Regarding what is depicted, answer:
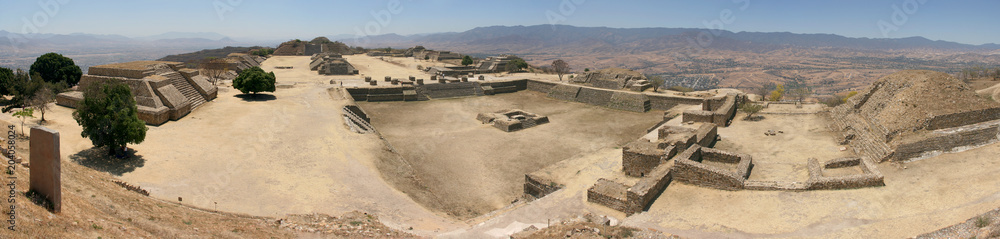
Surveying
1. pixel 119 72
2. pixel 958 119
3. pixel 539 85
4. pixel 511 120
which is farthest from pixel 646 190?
pixel 539 85

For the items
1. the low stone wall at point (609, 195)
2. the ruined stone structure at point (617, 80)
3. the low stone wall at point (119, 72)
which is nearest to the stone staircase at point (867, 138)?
the low stone wall at point (609, 195)

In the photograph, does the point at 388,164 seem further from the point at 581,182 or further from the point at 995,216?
the point at 995,216

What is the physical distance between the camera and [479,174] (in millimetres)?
17812

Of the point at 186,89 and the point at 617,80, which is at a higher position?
the point at 617,80

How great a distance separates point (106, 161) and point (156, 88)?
23.9 feet

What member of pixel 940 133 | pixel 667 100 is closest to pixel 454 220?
pixel 940 133

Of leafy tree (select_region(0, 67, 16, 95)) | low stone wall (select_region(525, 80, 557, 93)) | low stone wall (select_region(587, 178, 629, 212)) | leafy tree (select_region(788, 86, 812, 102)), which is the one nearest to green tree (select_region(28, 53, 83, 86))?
leafy tree (select_region(0, 67, 16, 95))

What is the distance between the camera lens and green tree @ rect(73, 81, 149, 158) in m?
12.3

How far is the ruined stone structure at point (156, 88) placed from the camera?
17.6m

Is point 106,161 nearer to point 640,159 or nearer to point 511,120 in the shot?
point 640,159

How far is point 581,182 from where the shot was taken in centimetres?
1461

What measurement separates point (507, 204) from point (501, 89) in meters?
23.9

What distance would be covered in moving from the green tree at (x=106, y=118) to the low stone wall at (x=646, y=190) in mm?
13453

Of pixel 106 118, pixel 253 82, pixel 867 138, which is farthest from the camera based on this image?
pixel 253 82
